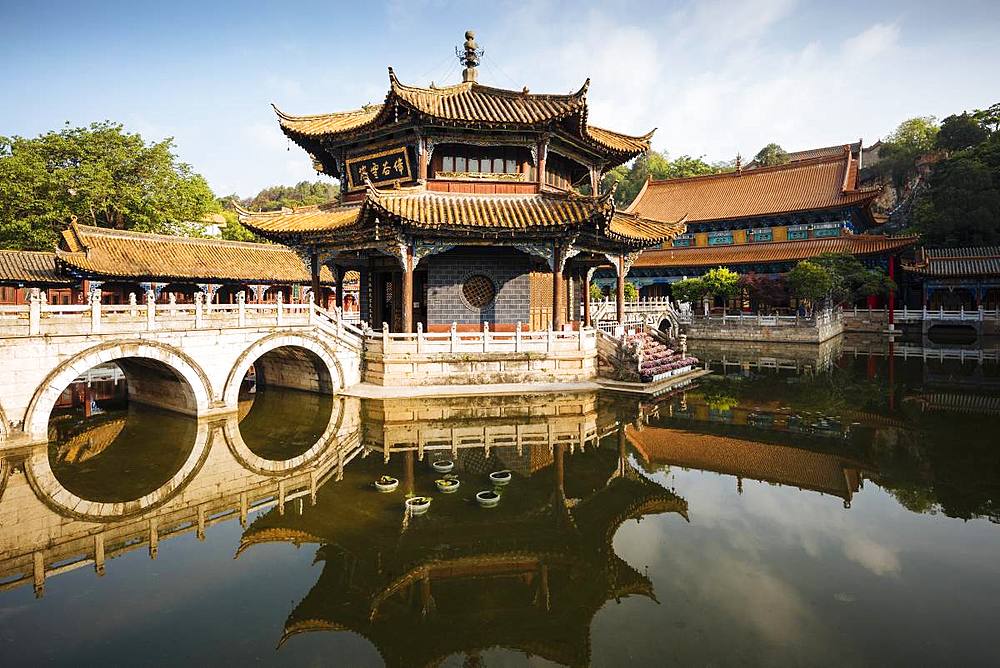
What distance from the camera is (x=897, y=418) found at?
15766mm

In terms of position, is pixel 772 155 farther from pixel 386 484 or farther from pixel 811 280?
pixel 386 484

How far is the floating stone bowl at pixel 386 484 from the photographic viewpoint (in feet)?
33.4

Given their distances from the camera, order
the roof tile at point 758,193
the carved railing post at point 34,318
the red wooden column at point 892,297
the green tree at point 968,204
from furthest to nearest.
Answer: the green tree at point 968,204 < the roof tile at point 758,193 < the red wooden column at point 892,297 < the carved railing post at point 34,318

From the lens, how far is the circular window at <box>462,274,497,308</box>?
2133cm

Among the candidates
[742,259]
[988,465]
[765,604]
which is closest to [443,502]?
[765,604]

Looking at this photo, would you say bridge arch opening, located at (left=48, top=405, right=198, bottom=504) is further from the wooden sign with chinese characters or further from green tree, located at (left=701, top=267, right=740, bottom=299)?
green tree, located at (left=701, top=267, right=740, bottom=299)

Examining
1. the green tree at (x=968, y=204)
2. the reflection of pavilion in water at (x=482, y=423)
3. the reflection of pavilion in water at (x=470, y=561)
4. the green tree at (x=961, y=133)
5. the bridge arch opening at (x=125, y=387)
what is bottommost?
the reflection of pavilion in water at (x=470, y=561)

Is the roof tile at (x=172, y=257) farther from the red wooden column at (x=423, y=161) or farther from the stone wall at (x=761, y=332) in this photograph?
the stone wall at (x=761, y=332)

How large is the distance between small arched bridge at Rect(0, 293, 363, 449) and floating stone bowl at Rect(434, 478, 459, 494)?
8760 millimetres

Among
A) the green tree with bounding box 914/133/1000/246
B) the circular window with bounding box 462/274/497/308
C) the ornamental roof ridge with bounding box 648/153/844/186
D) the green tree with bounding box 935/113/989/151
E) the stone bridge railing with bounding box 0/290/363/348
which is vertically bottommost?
the stone bridge railing with bounding box 0/290/363/348

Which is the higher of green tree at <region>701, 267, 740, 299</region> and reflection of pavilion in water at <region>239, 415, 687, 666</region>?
green tree at <region>701, 267, 740, 299</region>

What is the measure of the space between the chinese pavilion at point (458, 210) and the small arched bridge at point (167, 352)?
3.35 metres

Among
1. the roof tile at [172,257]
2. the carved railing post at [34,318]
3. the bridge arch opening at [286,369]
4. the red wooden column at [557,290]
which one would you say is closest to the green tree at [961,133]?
the red wooden column at [557,290]

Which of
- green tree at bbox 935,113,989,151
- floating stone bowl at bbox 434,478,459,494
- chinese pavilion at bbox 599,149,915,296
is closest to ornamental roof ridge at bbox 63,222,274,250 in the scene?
floating stone bowl at bbox 434,478,459,494
